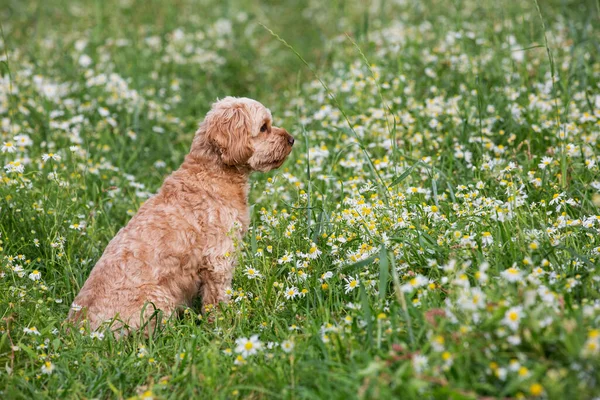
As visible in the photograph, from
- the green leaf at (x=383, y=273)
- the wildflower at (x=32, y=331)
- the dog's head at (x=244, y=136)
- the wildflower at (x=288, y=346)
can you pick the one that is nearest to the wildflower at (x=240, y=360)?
the wildflower at (x=288, y=346)

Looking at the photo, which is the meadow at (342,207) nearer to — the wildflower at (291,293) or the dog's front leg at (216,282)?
the wildflower at (291,293)

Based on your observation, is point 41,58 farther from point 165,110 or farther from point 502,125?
point 502,125

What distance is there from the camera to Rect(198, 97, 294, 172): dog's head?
14.5ft

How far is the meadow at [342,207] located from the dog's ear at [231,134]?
0.52 m

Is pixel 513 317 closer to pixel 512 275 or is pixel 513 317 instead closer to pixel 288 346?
pixel 512 275

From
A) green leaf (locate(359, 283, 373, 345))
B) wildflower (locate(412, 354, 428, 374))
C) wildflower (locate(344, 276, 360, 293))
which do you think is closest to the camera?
wildflower (locate(412, 354, 428, 374))

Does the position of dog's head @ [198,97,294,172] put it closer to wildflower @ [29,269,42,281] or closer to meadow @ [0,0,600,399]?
meadow @ [0,0,600,399]

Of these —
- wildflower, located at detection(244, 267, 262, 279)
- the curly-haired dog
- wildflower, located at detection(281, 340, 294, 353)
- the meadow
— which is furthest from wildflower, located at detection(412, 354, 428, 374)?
the curly-haired dog

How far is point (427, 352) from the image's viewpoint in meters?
2.99

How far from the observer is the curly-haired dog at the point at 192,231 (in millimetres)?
4051

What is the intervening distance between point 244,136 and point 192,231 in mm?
743

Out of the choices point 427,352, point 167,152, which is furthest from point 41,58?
point 427,352

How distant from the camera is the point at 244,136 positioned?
14.6 feet

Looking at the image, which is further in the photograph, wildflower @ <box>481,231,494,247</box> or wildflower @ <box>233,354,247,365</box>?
wildflower @ <box>481,231,494,247</box>
